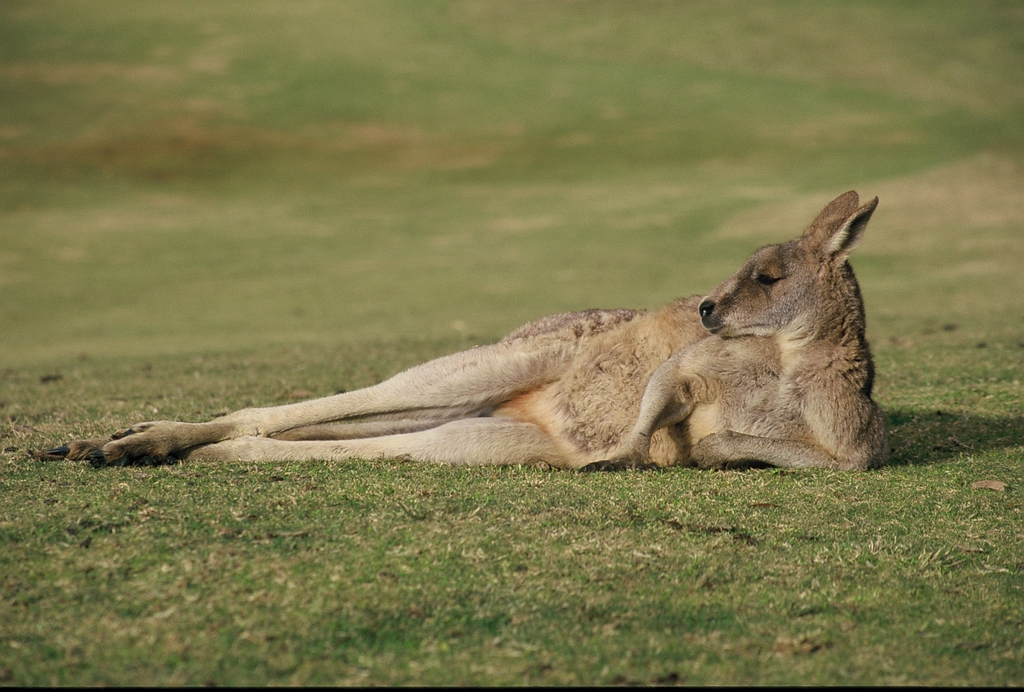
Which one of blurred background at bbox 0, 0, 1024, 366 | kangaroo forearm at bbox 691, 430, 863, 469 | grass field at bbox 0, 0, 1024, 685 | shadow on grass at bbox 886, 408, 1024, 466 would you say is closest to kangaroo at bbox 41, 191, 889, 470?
kangaroo forearm at bbox 691, 430, 863, 469

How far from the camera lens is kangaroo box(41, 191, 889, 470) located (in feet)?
17.9

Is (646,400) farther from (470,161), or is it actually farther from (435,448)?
(470,161)

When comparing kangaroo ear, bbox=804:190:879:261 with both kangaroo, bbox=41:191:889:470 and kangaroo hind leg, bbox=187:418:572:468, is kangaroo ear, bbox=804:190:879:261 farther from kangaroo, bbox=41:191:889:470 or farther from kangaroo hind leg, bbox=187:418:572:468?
kangaroo hind leg, bbox=187:418:572:468

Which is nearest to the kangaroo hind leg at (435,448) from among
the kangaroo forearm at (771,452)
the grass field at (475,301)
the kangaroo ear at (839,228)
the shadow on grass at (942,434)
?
the grass field at (475,301)

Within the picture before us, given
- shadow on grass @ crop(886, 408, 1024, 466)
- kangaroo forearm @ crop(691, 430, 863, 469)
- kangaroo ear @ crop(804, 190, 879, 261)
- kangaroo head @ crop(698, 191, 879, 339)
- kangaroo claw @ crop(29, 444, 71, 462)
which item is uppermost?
kangaroo ear @ crop(804, 190, 879, 261)

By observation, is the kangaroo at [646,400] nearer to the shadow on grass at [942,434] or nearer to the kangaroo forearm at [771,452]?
the kangaroo forearm at [771,452]

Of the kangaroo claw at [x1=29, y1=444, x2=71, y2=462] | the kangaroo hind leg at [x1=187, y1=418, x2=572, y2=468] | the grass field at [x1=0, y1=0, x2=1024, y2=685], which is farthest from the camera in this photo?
the kangaroo hind leg at [x1=187, y1=418, x2=572, y2=468]

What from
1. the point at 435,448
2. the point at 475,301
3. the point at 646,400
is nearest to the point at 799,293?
the point at 646,400

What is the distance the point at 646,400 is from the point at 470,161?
86.2 feet

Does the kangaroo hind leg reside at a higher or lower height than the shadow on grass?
higher

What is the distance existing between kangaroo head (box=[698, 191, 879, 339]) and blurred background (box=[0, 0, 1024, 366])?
6953 millimetres

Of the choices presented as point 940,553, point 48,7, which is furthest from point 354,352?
point 48,7

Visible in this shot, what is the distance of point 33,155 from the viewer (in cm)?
2992

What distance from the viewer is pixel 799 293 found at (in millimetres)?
5613
